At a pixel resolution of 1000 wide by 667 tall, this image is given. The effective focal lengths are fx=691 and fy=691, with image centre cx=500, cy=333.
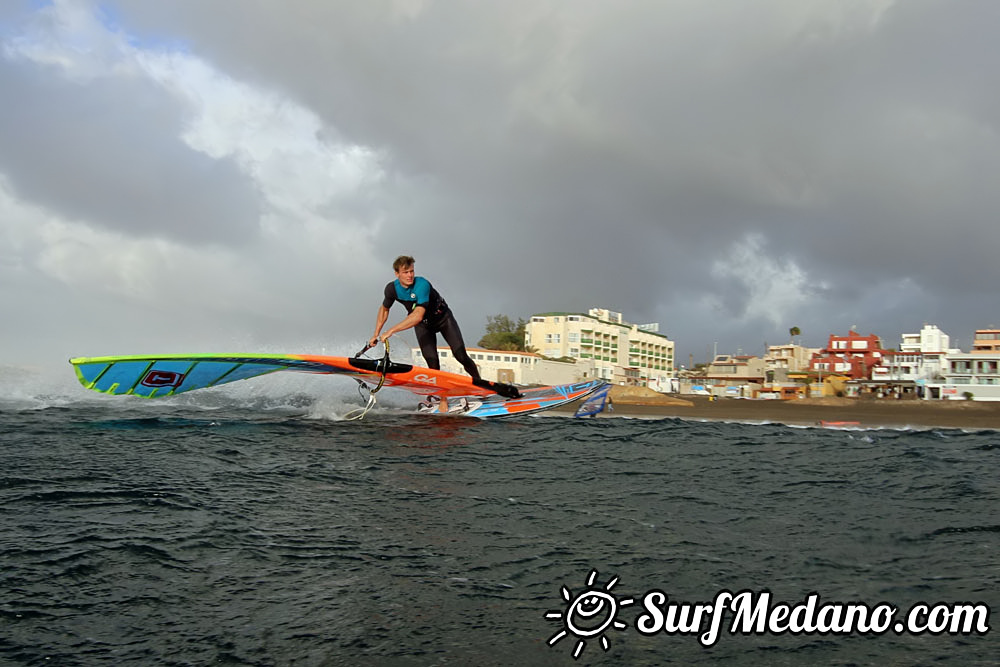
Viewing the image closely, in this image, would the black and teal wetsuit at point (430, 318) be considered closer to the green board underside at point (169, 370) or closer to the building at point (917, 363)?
the green board underside at point (169, 370)

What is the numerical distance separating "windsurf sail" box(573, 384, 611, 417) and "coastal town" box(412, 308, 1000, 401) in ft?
67.8

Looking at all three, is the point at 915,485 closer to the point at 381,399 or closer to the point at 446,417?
the point at 446,417

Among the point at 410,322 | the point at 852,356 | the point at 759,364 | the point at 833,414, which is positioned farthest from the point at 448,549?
the point at 759,364

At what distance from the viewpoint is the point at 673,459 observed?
910cm

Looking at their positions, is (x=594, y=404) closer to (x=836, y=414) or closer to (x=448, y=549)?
(x=448, y=549)

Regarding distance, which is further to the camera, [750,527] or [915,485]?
[915,485]

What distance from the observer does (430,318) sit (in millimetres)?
13758

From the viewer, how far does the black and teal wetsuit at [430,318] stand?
13125 millimetres

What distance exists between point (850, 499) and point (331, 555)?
16.2 feet

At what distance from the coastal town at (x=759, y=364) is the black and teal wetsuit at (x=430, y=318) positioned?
23.0 m

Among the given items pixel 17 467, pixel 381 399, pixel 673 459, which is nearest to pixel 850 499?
pixel 673 459

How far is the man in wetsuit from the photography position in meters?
12.9

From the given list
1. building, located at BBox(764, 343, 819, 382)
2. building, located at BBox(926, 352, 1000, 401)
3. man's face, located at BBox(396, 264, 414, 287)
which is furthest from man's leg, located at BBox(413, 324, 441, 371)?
building, located at BBox(764, 343, 819, 382)

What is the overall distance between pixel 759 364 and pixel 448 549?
3961 inches
